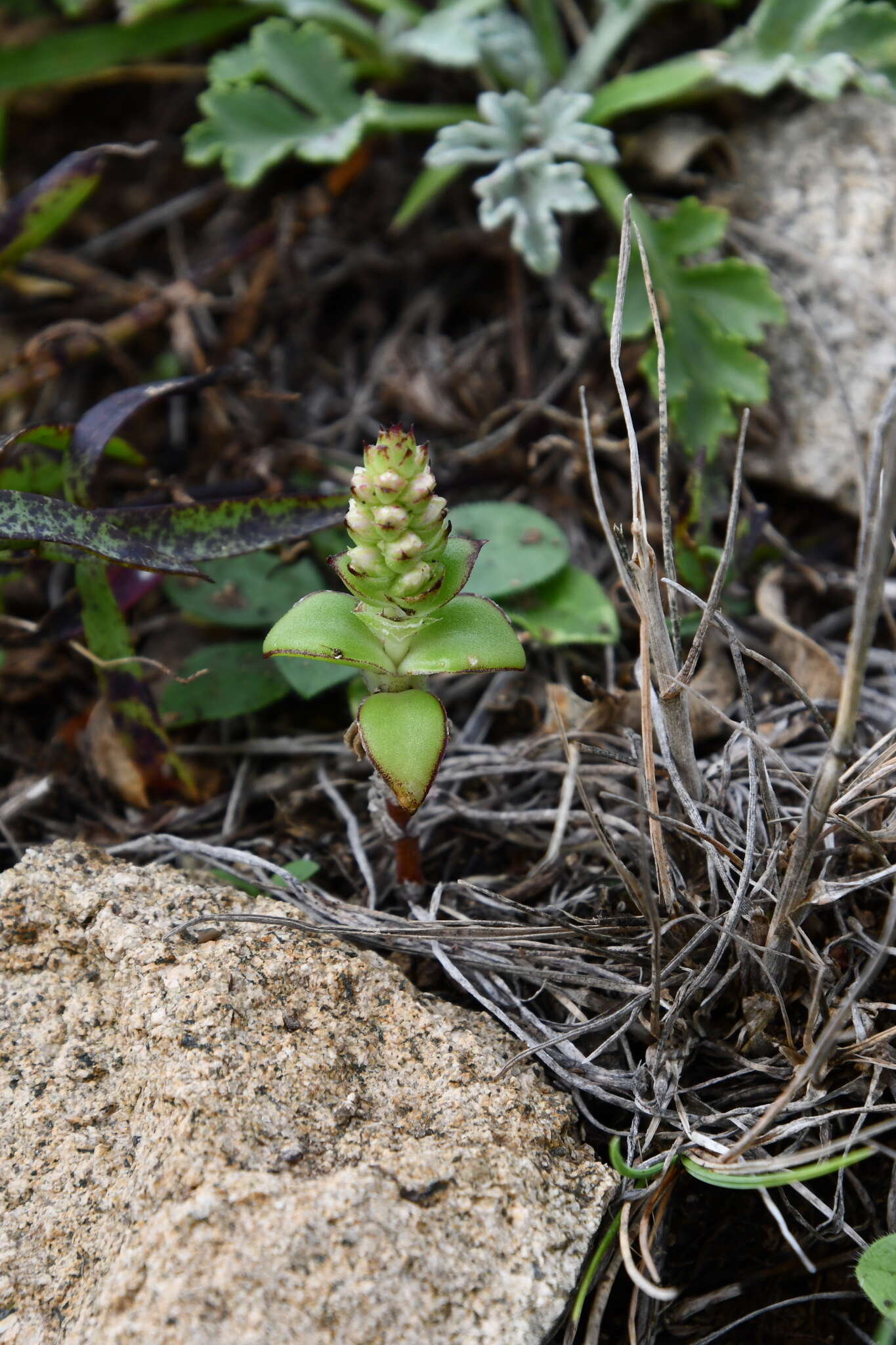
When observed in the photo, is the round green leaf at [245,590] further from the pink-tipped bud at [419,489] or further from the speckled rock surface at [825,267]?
the speckled rock surface at [825,267]

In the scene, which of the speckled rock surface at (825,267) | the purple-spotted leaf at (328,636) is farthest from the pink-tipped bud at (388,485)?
the speckled rock surface at (825,267)

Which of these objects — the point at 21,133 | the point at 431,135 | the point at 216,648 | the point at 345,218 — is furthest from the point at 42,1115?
the point at 21,133

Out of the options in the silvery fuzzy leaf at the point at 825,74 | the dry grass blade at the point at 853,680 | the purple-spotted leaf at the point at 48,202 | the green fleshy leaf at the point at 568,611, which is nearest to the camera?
the dry grass blade at the point at 853,680

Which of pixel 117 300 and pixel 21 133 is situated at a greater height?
pixel 21 133

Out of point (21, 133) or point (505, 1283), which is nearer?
point (505, 1283)

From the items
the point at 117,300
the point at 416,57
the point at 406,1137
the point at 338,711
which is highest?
the point at 416,57

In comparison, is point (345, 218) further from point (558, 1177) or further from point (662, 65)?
point (558, 1177)
